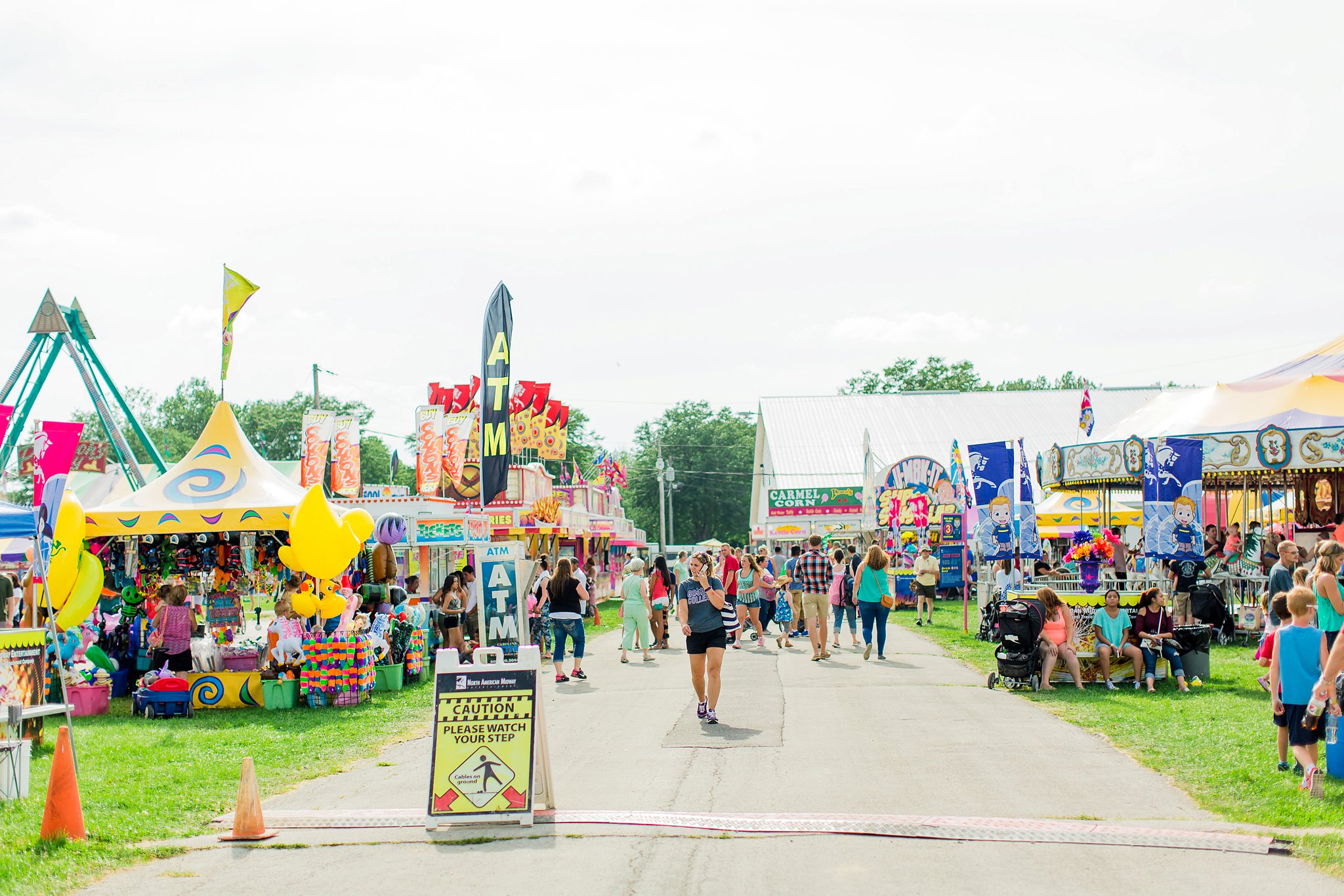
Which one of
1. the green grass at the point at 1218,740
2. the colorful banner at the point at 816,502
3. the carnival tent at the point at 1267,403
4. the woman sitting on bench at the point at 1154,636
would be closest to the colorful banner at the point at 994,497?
the carnival tent at the point at 1267,403

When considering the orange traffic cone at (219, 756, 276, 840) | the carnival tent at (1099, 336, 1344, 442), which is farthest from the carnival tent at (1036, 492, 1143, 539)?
the orange traffic cone at (219, 756, 276, 840)

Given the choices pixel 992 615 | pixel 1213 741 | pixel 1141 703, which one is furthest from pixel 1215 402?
pixel 1213 741

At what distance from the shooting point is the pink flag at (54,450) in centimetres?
1209

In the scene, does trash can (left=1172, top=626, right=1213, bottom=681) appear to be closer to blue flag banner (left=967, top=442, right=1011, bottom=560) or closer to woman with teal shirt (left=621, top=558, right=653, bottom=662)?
blue flag banner (left=967, top=442, right=1011, bottom=560)

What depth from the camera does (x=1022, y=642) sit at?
1298cm

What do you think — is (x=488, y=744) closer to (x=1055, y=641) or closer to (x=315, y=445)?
(x=1055, y=641)

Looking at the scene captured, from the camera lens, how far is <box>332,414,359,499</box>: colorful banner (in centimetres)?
3366

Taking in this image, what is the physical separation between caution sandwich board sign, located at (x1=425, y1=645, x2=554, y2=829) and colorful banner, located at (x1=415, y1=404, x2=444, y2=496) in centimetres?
2437

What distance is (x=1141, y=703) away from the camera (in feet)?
38.7

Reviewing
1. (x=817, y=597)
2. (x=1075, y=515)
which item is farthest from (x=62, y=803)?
(x=1075, y=515)

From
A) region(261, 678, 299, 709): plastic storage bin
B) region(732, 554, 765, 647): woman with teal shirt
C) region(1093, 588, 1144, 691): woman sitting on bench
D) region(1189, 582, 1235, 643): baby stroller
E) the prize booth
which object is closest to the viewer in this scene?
region(1093, 588, 1144, 691): woman sitting on bench

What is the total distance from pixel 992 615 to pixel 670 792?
11.5 meters

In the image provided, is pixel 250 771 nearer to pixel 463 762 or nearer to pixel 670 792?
pixel 463 762

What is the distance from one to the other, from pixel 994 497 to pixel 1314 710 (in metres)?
12.7
